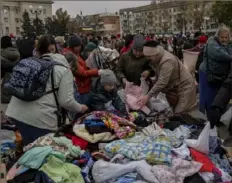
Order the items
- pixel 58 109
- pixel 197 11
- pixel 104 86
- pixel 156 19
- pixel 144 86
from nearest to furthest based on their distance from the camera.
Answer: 1. pixel 58 109
2. pixel 104 86
3. pixel 144 86
4. pixel 197 11
5. pixel 156 19

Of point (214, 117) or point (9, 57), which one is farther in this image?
point (9, 57)

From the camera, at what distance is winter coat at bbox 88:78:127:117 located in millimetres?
4398

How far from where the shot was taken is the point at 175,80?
4.79 meters

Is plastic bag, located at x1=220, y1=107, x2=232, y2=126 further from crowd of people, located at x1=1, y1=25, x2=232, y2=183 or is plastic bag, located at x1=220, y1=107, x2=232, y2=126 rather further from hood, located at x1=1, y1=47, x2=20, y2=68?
hood, located at x1=1, y1=47, x2=20, y2=68

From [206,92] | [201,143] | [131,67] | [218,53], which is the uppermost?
[218,53]

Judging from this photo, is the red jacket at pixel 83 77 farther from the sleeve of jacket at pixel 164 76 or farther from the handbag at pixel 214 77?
the handbag at pixel 214 77

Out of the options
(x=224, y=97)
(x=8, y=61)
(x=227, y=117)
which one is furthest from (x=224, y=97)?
(x=8, y=61)

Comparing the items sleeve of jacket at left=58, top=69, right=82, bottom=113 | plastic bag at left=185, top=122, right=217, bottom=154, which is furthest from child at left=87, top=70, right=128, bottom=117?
plastic bag at left=185, top=122, right=217, bottom=154

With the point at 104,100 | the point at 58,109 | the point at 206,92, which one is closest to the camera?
the point at 58,109

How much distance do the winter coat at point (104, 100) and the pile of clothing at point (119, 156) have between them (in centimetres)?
61

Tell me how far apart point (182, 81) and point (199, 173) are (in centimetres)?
178

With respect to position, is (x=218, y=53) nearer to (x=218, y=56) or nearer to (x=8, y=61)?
(x=218, y=56)

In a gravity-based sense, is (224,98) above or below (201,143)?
above

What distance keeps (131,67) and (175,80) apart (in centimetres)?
101
